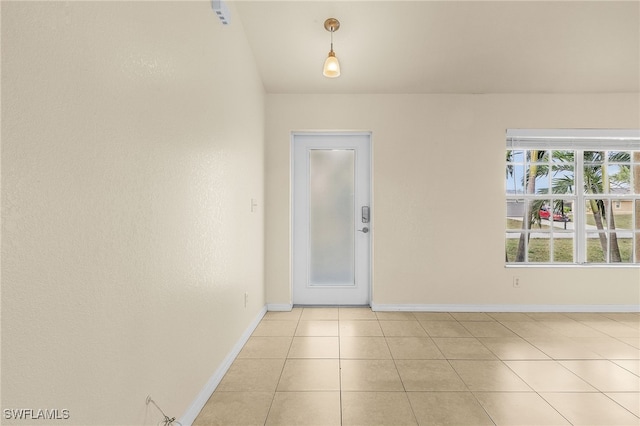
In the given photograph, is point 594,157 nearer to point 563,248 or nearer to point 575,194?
point 575,194

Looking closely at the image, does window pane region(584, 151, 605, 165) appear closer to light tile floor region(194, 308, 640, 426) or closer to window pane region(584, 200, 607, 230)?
window pane region(584, 200, 607, 230)

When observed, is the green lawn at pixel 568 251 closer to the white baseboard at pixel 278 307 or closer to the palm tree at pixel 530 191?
the palm tree at pixel 530 191

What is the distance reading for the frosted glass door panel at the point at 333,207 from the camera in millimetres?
3893

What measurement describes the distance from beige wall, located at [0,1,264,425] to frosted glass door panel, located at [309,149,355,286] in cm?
193

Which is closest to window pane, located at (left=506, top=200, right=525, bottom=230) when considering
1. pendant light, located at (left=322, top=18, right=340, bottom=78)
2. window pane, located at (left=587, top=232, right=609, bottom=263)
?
window pane, located at (left=587, top=232, right=609, bottom=263)

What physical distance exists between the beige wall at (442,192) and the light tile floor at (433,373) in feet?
1.23

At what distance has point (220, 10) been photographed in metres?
2.05

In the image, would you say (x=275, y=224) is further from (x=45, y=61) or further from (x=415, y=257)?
(x=45, y=61)

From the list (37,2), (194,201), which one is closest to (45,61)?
(37,2)

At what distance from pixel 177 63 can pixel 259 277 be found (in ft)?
7.77

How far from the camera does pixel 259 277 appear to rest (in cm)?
344

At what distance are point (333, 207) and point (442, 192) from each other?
1308 millimetres

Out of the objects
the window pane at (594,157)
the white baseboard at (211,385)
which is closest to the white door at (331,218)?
the white baseboard at (211,385)

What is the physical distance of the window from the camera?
376cm
